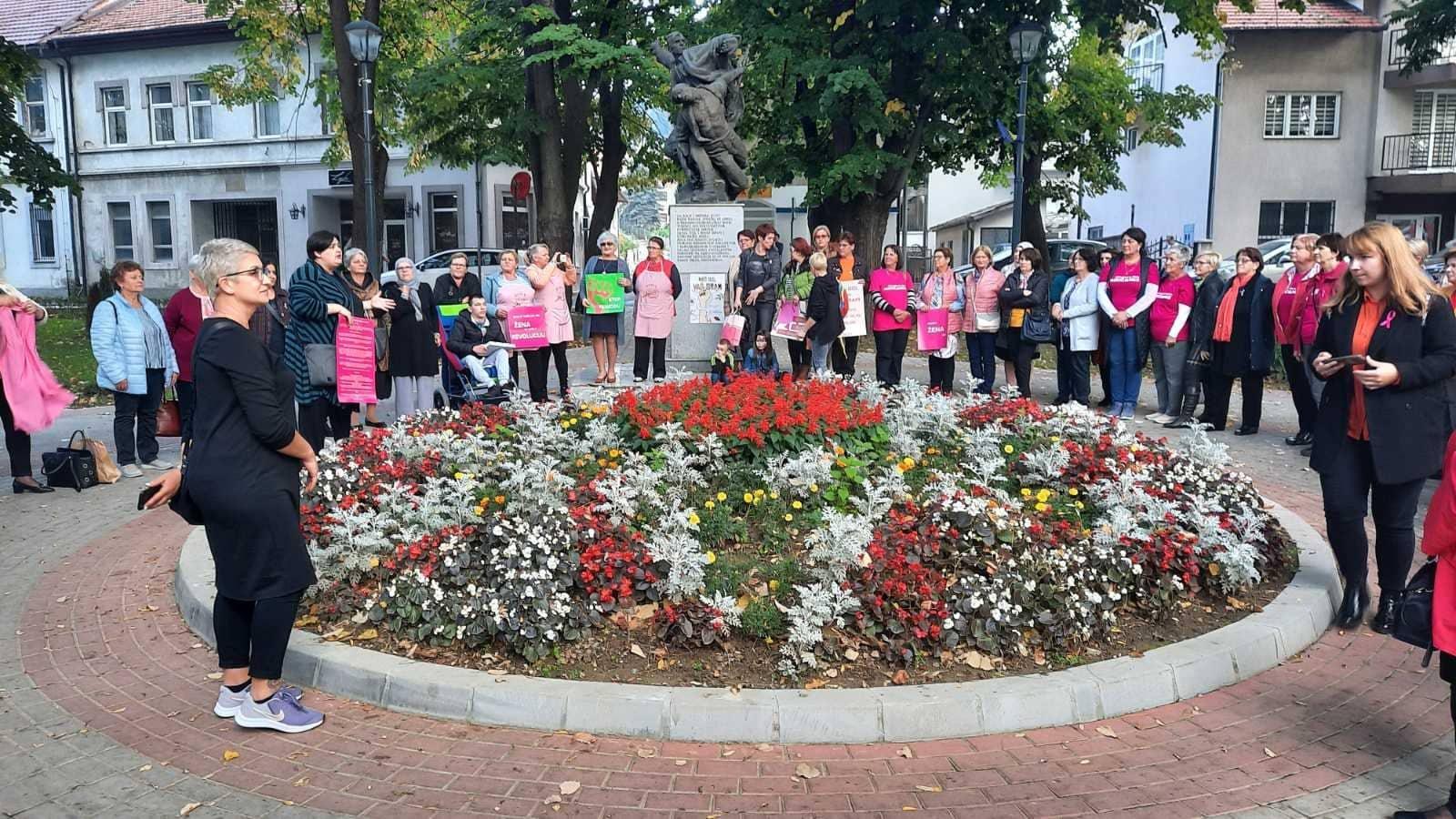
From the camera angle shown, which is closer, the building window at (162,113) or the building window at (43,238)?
the building window at (162,113)

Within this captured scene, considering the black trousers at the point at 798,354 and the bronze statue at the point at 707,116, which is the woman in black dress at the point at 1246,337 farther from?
the bronze statue at the point at 707,116

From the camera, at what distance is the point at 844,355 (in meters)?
13.0

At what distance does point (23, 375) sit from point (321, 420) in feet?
7.49

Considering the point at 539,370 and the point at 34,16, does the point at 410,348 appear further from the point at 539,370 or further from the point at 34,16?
Answer: the point at 34,16

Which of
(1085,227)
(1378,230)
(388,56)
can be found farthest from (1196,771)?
(1085,227)

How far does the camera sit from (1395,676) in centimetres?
522

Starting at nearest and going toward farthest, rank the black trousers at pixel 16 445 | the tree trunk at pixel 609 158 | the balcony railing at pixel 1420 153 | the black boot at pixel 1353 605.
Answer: the black boot at pixel 1353 605
the black trousers at pixel 16 445
the tree trunk at pixel 609 158
the balcony railing at pixel 1420 153

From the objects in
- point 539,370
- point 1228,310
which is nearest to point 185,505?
point 539,370

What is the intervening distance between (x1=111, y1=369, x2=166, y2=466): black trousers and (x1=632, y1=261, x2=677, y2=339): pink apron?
5080 millimetres

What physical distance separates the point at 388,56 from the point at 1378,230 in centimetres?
2286

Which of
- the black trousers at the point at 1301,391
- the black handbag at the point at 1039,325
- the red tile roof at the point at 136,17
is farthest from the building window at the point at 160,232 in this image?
the black trousers at the point at 1301,391

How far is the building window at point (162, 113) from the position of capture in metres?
36.7

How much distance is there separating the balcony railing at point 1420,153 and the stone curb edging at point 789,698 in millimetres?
32888

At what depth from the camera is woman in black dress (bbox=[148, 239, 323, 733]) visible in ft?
14.0
